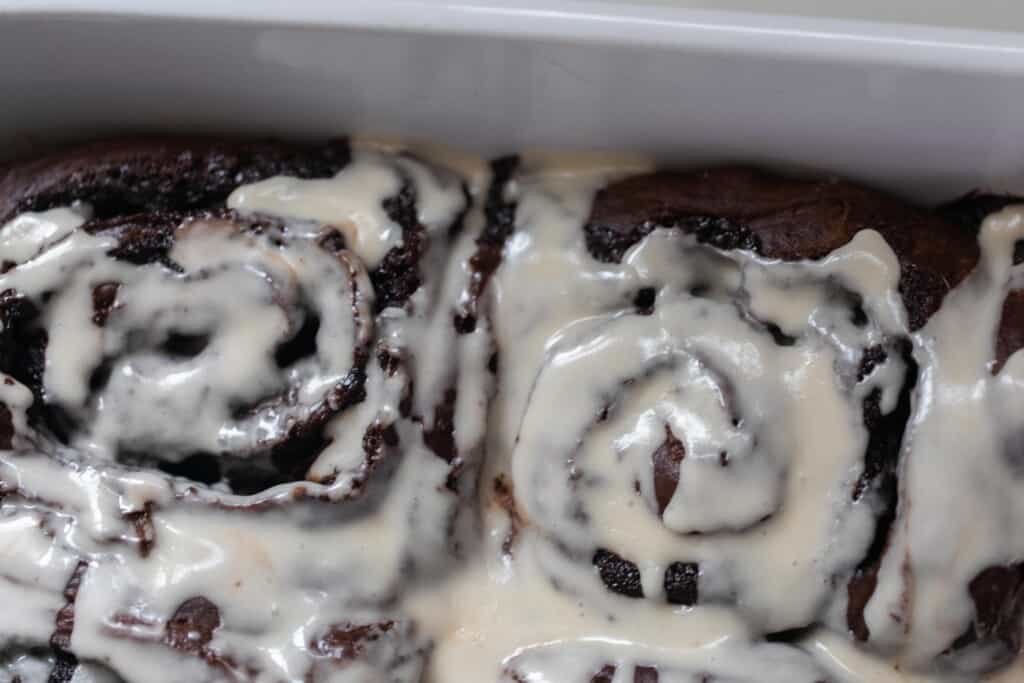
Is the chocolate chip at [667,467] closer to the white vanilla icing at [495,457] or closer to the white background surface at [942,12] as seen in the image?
the white vanilla icing at [495,457]

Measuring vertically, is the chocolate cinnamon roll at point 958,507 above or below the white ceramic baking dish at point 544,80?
below

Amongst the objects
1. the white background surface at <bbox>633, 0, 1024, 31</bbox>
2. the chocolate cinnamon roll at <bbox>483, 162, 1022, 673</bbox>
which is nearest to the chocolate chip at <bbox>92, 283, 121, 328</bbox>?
the chocolate cinnamon roll at <bbox>483, 162, 1022, 673</bbox>

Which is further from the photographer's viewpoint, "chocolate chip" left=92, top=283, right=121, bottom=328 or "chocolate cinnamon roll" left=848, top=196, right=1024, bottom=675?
"chocolate chip" left=92, top=283, right=121, bottom=328

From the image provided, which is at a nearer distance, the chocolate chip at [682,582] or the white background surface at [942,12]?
the chocolate chip at [682,582]

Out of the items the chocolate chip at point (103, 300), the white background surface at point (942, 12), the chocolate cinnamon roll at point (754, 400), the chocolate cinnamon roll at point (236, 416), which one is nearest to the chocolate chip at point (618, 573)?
the chocolate cinnamon roll at point (754, 400)

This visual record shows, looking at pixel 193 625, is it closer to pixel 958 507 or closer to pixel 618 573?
pixel 618 573

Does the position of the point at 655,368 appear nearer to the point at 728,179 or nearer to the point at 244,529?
the point at 728,179

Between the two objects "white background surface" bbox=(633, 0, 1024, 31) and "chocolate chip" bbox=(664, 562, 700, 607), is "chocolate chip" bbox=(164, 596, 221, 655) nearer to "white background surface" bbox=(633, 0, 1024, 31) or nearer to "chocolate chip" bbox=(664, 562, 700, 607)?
"chocolate chip" bbox=(664, 562, 700, 607)
